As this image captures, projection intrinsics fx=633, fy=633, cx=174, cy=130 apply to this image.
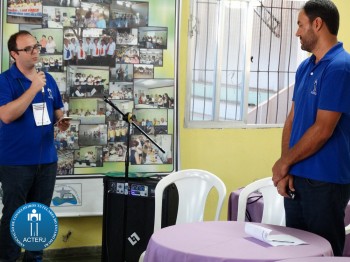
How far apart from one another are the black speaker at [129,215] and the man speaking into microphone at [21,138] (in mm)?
587

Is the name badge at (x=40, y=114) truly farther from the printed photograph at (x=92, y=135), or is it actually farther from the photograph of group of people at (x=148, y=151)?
the photograph of group of people at (x=148, y=151)

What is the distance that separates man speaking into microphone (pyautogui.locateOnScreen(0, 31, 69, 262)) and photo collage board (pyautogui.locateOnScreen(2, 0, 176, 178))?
1.62 ft

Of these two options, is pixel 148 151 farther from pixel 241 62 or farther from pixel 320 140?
pixel 320 140

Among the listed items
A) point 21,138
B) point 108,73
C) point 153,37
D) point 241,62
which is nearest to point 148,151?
point 108,73

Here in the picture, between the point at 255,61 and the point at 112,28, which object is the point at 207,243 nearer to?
the point at 112,28

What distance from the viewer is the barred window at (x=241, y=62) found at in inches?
194

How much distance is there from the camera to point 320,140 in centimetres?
261

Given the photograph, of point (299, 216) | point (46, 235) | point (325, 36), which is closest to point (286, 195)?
point (299, 216)

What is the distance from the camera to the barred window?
16.1 ft

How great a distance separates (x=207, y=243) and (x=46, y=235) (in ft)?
4.54

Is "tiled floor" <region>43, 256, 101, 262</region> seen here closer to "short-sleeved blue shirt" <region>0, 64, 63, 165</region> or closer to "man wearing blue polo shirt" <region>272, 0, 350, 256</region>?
"short-sleeved blue shirt" <region>0, 64, 63, 165</region>

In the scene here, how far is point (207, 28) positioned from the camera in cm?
493

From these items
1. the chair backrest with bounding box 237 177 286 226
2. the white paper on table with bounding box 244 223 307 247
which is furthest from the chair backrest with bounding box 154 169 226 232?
the white paper on table with bounding box 244 223 307 247
